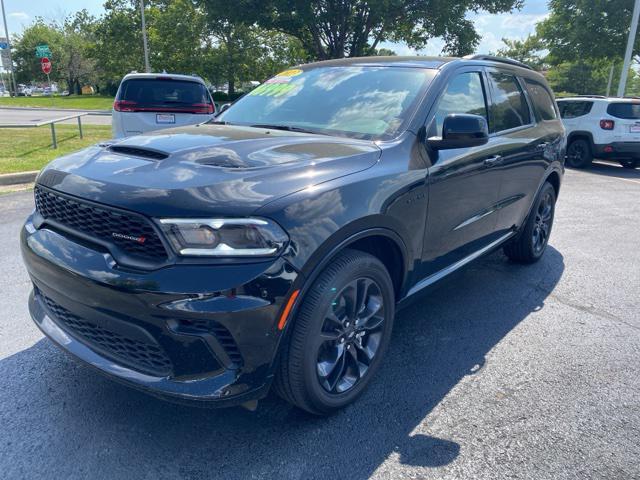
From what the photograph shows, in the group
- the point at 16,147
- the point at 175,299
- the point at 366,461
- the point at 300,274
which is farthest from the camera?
the point at 16,147

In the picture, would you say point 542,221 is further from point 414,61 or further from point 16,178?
point 16,178

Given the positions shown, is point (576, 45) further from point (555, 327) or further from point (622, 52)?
point (555, 327)

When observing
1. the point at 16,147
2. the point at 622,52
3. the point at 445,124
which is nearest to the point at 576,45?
the point at 622,52

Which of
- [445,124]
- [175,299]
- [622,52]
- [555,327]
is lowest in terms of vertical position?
[555,327]

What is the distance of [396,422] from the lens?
8.47 ft

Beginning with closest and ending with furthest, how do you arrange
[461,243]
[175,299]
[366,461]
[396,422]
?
[175,299]
[366,461]
[396,422]
[461,243]

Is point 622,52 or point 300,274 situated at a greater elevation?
point 622,52

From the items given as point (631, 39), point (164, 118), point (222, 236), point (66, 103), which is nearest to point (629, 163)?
point (631, 39)

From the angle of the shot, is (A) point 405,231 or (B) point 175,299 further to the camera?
(A) point 405,231

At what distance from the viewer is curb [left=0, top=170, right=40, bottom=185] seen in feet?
26.4

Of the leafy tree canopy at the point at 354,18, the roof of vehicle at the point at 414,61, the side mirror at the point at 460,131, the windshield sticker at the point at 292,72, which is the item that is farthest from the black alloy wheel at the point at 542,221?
the leafy tree canopy at the point at 354,18

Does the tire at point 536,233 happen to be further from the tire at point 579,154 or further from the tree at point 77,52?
the tree at point 77,52

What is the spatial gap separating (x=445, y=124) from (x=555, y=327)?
6.20 feet

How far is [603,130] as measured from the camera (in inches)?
477
